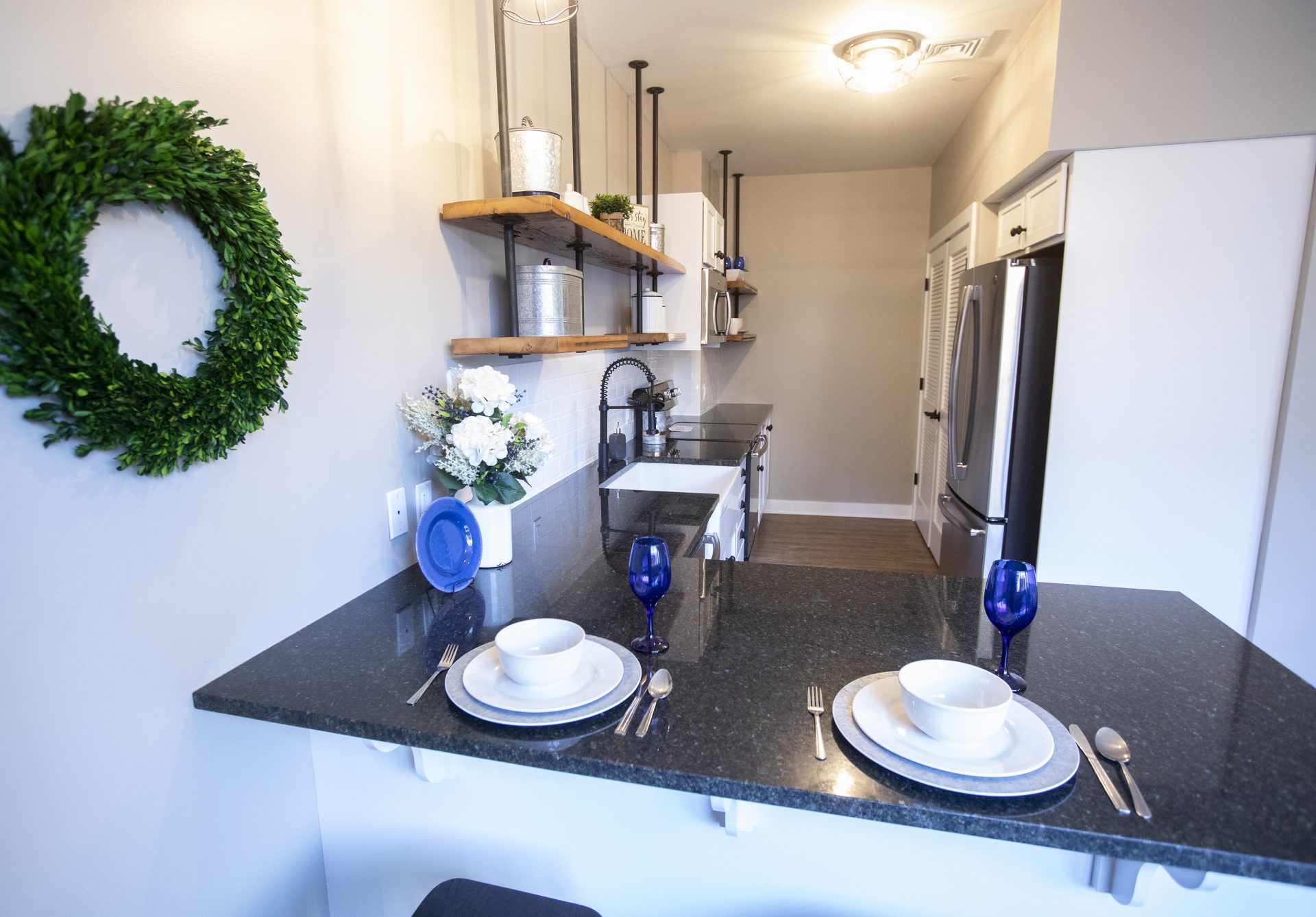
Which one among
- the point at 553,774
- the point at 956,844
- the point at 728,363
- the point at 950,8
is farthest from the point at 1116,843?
the point at 728,363

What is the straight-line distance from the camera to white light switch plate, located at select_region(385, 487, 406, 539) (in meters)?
1.51

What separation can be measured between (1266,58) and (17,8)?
3.25m

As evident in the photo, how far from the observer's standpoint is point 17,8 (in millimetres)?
779

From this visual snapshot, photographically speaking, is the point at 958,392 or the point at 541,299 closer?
the point at 541,299

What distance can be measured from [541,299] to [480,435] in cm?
50

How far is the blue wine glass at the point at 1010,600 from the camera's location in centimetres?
107

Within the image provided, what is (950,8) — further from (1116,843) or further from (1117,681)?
(1116,843)

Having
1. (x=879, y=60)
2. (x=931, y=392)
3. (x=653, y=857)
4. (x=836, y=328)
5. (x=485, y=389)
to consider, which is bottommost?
(x=653, y=857)

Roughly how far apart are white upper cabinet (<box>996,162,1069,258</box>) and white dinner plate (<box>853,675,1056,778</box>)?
2.28 m

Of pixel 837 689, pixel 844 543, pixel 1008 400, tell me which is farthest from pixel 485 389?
pixel 844 543

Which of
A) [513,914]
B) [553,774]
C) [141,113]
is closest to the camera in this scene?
[141,113]

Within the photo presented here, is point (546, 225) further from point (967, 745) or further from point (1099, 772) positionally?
point (1099, 772)

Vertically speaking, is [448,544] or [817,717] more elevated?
[448,544]

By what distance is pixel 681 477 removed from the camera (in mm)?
3041
